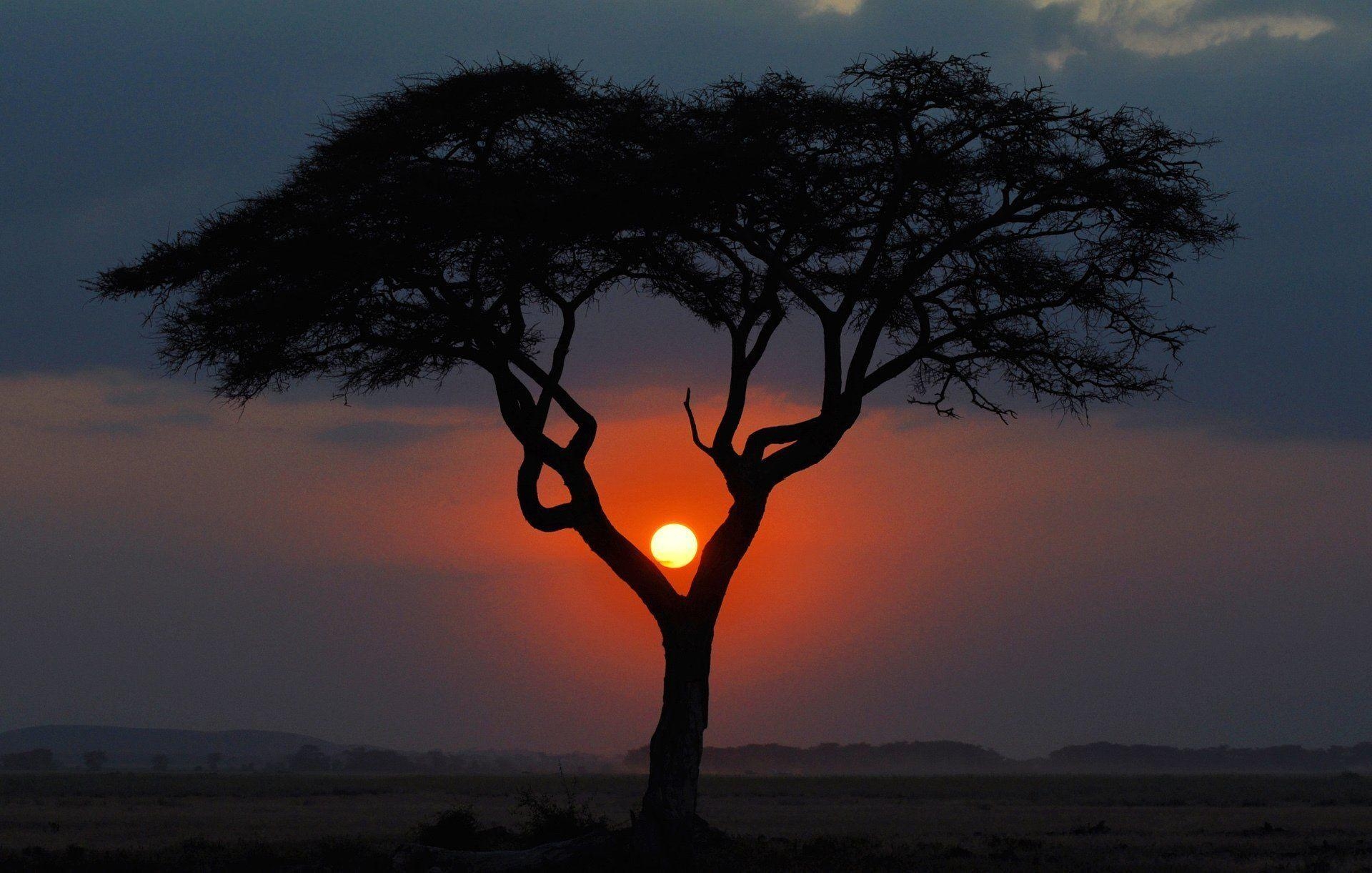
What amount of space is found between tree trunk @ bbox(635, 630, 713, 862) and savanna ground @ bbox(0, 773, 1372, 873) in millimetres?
815

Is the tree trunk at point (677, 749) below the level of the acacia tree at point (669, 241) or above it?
below

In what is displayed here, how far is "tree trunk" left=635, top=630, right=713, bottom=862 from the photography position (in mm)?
18875

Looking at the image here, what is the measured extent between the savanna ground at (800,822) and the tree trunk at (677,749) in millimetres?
815

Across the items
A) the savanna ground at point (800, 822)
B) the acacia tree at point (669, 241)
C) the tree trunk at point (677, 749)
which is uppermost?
the acacia tree at point (669, 241)

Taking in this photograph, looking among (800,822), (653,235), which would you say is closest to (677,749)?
(653,235)

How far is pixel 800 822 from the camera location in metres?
41.5

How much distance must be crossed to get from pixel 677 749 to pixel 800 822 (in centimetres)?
2341

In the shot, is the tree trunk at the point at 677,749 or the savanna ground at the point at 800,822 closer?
the tree trunk at the point at 677,749

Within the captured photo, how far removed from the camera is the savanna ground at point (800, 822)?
21359 mm

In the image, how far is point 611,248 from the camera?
2125 centimetres

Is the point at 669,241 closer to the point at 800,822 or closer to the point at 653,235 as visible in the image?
the point at 653,235

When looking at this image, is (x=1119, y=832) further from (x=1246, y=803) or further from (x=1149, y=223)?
(x=1246, y=803)

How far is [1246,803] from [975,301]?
39.6m

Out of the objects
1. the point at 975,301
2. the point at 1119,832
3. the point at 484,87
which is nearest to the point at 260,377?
the point at 484,87
